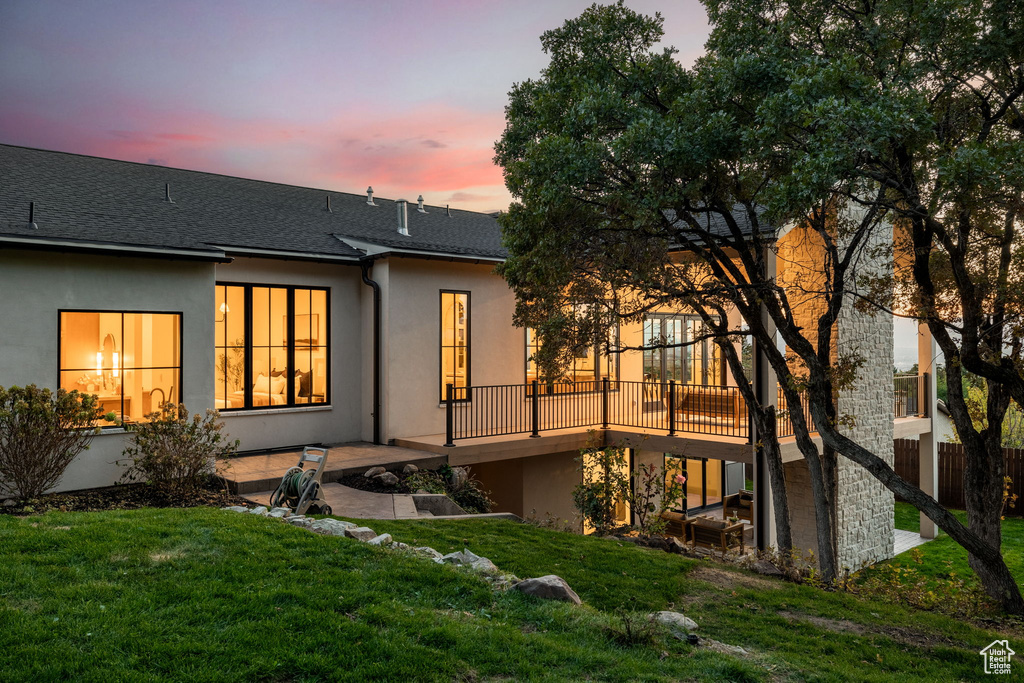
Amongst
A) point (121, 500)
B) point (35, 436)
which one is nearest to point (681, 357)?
point (121, 500)

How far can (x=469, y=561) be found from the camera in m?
5.81

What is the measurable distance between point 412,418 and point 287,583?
7791 mm

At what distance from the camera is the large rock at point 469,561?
5.59 metres

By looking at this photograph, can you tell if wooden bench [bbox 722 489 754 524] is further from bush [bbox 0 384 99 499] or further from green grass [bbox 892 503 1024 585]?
bush [bbox 0 384 99 499]

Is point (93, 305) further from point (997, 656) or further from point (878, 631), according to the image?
point (997, 656)

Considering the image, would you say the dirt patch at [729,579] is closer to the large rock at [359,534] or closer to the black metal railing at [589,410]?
the large rock at [359,534]

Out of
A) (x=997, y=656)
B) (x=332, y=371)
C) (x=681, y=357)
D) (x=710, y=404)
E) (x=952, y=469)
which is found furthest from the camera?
(x=952, y=469)

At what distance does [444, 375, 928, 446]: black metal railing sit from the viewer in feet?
40.1

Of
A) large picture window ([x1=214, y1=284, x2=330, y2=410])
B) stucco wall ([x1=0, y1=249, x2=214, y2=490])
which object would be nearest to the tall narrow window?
large picture window ([x1=214, y1=284, x2=330, y2=410])

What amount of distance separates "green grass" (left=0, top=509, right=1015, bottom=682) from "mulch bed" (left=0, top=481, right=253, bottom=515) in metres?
1.29

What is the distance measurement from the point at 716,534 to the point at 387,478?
21.6 feet

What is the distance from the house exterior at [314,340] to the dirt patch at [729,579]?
3844mm

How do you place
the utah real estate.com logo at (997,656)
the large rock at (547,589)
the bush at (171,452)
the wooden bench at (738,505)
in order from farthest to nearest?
the wooden bench at (738,505), the bush at (171,452), the utah real estate.com logo at (997,656), the large rock at (547,589)

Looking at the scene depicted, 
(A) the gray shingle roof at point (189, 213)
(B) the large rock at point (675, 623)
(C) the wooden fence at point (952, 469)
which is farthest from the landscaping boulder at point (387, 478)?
(C) the wooden fence at point (952, 469)
